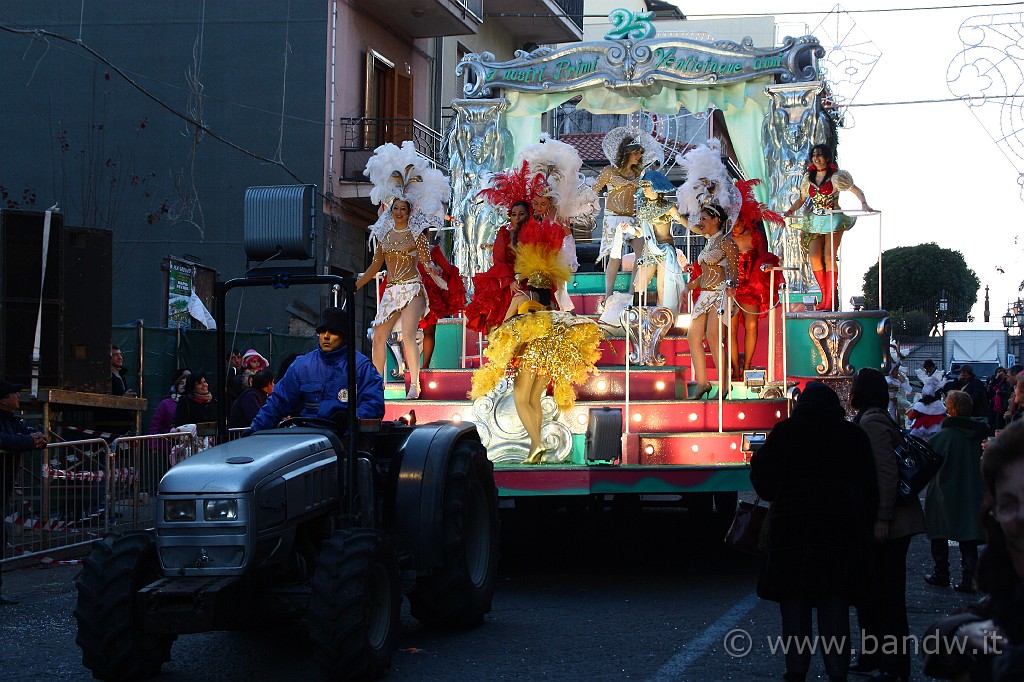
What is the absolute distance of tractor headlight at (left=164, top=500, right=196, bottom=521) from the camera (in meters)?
6.32

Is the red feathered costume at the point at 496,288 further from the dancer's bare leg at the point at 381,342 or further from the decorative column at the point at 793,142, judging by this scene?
the decorative column at the point at 793,142

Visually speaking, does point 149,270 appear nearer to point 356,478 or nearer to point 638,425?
point 638,425

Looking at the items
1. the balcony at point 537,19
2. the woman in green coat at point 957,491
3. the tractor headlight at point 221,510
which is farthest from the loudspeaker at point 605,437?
the balcony at point 537,19

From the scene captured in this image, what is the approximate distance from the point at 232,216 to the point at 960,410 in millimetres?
16168

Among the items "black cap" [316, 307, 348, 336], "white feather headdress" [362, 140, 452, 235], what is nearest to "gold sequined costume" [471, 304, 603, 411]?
"white feather headdress" [362, 140, 452, 235]

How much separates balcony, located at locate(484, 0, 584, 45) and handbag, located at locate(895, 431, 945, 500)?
24850 millimetres

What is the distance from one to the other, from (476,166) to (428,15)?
1278 cm

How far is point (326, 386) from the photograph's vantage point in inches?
290

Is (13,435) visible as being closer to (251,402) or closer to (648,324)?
(251,402)

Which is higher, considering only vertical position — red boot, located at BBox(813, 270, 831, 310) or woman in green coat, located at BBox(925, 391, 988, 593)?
red boot, located at BBox(813, 270, 831, 310)

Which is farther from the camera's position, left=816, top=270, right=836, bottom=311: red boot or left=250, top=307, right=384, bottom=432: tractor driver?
left=816, top=270, right=836, bottom=311: red boot

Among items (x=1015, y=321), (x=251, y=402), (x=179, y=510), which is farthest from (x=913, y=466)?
(x=1015, y=321)

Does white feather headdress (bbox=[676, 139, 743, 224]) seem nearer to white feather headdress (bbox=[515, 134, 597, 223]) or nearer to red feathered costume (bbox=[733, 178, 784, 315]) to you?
red feathered costume (bbox=[733, 178, 784, 315])

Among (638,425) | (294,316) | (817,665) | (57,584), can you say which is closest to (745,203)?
(638,425)
